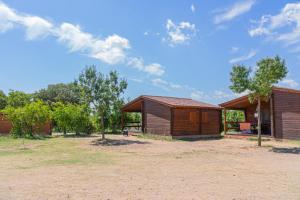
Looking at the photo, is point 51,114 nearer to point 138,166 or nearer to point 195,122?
point 195,122

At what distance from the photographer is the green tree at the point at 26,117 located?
2333cm

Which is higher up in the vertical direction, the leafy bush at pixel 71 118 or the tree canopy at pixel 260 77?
the tree canopy at pixel 260 77

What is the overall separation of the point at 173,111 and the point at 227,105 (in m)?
4.61

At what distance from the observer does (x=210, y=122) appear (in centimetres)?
2450

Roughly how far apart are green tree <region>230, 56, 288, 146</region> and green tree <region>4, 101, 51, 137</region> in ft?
48.7

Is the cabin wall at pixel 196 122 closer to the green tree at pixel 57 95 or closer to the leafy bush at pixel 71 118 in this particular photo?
the leafy bush at pixel 71 118

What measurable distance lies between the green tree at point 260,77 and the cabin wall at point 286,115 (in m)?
3.68

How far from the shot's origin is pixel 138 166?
400 inches

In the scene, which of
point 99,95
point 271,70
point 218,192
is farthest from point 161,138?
point 218,192

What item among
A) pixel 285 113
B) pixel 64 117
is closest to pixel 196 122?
pixel 285 113

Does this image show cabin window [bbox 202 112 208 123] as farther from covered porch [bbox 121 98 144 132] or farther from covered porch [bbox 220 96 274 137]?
covered porch [bbox 121 98 144 132]

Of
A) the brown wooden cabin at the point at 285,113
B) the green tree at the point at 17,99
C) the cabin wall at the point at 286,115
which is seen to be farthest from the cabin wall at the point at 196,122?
the green tree at the point at 17,99

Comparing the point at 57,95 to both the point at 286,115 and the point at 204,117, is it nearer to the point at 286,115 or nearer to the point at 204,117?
the point at 204,117

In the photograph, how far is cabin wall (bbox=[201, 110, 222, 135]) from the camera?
2397cm
